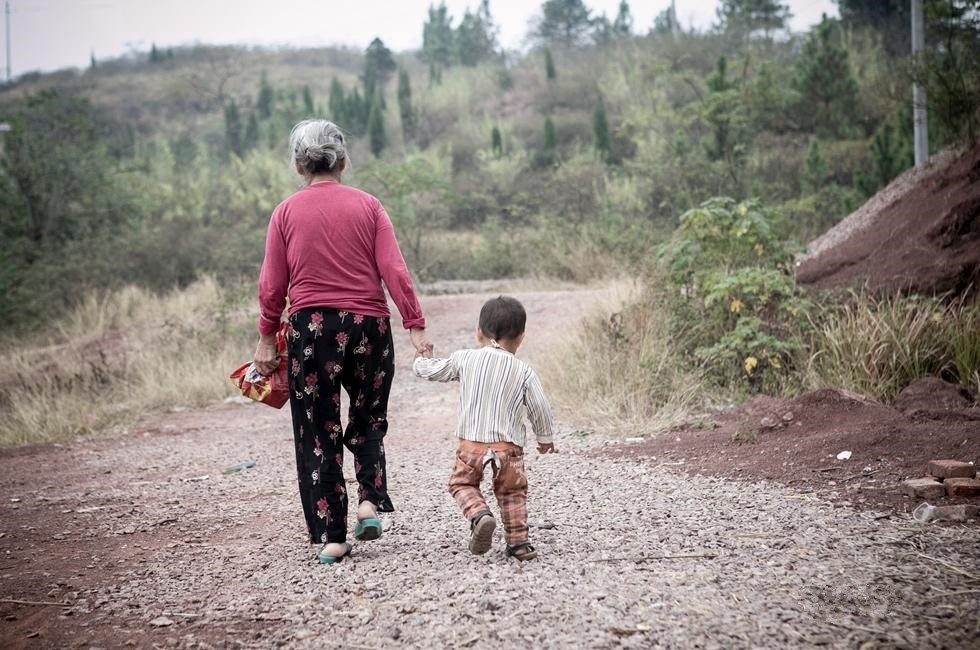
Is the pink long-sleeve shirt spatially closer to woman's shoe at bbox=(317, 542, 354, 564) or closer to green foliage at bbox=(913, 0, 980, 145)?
woman's shoe at bbox=(317, 542, 354, 564)

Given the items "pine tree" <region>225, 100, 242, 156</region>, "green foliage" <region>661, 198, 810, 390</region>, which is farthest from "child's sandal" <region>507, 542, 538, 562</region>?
"pine tree" <region>225, 100, 242, 156</region>

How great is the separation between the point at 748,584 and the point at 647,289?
5.64 m

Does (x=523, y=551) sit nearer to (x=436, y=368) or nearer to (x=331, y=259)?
(x=436, y=368)

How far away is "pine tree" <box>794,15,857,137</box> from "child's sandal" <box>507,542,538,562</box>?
20.3 meters

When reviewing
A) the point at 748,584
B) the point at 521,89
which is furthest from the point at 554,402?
the point at 521,89

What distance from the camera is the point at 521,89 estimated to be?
45219 millimetres

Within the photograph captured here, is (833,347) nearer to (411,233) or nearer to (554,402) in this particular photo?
(554,402)

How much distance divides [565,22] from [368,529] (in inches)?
2346

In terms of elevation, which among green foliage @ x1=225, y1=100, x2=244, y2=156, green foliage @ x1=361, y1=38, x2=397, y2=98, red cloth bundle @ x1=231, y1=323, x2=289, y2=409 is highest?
green foliage @ x1=361, y1=38, x2=397, y2=98

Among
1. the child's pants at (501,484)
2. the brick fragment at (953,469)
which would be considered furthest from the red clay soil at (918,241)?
the child's pants at (501,484)

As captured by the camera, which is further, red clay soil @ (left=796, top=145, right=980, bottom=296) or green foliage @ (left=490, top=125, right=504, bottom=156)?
green foliage @ (left=490, top=125, right=504, bottom=156)

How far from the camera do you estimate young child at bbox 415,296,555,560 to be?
148 inches

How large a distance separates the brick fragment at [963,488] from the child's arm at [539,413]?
196 cm

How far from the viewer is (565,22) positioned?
59281 millimetres
